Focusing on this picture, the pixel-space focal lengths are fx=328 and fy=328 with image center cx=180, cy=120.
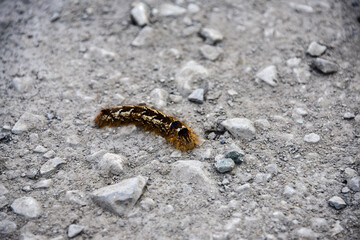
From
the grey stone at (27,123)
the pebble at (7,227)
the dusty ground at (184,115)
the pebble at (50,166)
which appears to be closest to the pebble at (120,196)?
the dusty ground at (184,115)

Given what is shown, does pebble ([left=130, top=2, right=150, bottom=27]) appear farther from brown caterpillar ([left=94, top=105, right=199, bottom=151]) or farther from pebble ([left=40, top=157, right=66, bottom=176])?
pebble ([left=40, top=157, right=66, bottom=176])


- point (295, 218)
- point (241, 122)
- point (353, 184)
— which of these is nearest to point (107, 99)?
point (241, 122)

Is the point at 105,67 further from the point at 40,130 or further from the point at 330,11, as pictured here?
the point at 330,11

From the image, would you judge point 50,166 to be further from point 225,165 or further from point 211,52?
point 211,52

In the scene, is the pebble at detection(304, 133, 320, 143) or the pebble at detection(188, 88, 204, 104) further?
the pebble at detection(188, 88, 204, 104)

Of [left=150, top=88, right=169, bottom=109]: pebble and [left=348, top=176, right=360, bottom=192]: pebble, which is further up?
[left=150, top=88, right=169, bottom=109]: pebble

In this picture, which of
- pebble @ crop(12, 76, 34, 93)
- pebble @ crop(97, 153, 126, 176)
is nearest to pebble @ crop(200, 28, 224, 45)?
pebble @ crop(97, 153, 126, 176)
